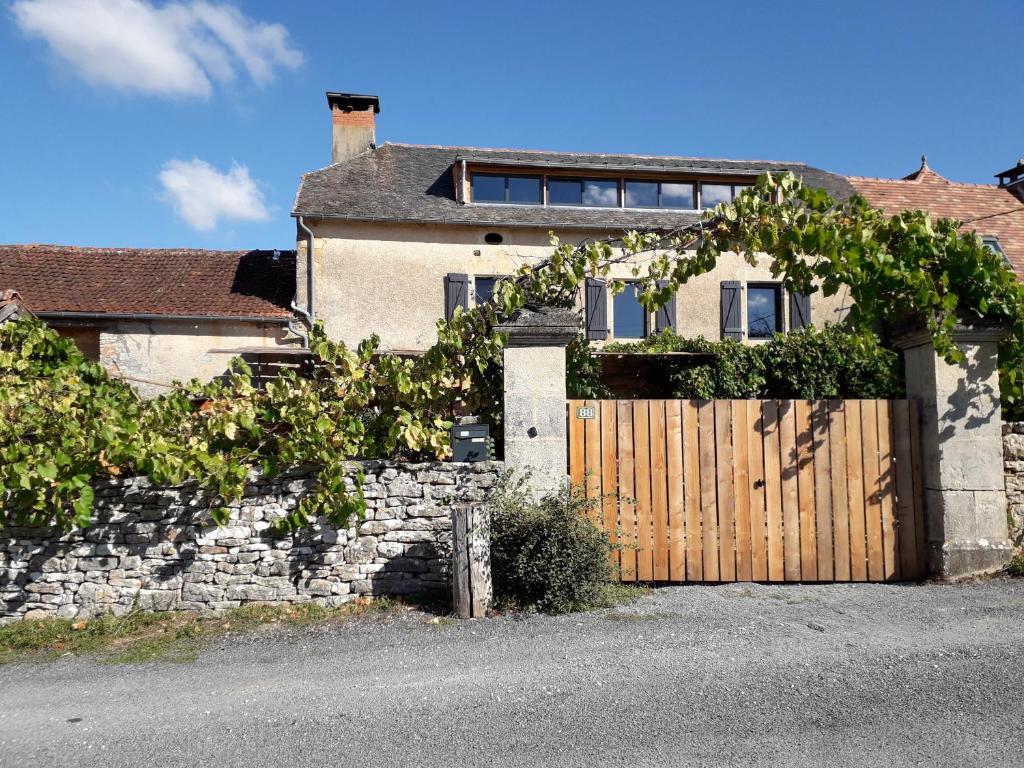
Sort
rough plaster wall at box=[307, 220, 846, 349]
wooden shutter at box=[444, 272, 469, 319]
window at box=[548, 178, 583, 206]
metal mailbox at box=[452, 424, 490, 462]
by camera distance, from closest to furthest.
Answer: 1. metal mailbox at box=[452, 424, 490, 462]
2. rough plaster wall at box=[307, 220, 846, 349]
3. wooden shutter at box=[444, 272, 469, 319]
4. window at box=[548, 178, 583, 206]

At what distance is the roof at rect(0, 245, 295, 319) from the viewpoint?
11.9m

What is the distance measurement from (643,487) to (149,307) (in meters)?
10.5

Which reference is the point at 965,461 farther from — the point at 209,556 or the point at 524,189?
the point at 524,189

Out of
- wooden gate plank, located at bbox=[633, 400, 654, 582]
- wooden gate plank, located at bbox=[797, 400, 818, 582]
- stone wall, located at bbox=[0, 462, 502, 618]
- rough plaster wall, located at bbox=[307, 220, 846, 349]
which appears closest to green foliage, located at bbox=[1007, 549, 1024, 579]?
wooden gate plank, located at bbox=[797, 400, 818, 582]

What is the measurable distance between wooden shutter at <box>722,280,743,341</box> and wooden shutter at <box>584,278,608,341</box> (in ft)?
8.58

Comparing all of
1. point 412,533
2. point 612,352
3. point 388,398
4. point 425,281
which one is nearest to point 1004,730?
point 412,533

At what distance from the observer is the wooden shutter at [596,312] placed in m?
13.7

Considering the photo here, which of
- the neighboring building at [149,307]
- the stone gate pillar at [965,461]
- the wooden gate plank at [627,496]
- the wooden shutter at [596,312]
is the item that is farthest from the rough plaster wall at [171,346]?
the stone gate pillar at [965,461]

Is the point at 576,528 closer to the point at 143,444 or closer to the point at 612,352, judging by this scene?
the point at 143,444

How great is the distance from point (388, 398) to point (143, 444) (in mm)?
1879

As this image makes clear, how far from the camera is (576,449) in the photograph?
5363 millimetres

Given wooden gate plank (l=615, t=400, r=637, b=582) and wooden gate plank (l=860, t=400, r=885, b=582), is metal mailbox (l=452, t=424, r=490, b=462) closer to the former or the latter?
wooden gate plank (l=615, t=400, r=637, b=582)

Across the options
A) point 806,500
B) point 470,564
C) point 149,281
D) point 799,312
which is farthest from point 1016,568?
point 149,281

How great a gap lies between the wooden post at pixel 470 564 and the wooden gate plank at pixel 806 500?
8.75 feet
